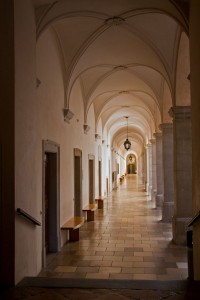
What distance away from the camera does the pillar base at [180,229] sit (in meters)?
8.55

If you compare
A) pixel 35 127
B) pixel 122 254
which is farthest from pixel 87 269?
pixel 35 127

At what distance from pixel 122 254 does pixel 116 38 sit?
529 centimetres

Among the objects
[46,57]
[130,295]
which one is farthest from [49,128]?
[130,295]

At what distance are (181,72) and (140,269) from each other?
4998mm

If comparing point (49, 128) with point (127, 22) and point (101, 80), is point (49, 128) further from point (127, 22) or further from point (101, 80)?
point (101, 80)

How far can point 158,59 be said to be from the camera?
29.5 ft

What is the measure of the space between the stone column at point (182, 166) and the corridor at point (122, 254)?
2.74 feet

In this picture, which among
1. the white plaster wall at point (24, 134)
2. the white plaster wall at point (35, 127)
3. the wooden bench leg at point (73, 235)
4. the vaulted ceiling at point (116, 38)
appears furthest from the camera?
the wooden bench leg at point (73, 235)

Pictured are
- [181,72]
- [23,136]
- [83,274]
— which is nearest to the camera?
[23,136]

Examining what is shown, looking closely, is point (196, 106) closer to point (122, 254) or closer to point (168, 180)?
point (122, 254)

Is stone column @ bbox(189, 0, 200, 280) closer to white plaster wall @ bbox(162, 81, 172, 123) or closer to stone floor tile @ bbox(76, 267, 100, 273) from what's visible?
stone floor tile @ bbox(76, 267, 100, 273)

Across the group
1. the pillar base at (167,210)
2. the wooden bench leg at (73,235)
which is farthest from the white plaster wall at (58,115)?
the pillar base at (167,210)

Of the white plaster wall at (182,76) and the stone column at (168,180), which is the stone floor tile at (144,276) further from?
the stone column at (168,180)

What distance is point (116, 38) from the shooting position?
27.7 feet
